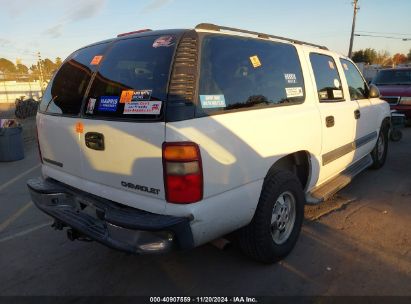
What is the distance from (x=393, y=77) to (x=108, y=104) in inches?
462

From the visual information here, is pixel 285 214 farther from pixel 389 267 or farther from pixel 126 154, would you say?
pixel 126 154

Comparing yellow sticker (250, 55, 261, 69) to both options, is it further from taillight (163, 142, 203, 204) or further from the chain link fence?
the chain link fence

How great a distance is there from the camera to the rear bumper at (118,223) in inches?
102

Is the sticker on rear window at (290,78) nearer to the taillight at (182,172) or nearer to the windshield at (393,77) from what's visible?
the taillight at (182,172)

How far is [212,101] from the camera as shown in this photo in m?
2.77

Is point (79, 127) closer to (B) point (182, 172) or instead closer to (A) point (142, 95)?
(A) point (142, 95)

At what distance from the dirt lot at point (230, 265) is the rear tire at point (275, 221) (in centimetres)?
18

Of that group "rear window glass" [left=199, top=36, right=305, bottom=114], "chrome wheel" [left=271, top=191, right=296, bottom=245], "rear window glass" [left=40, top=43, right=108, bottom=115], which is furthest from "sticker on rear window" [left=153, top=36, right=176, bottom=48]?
"chrome wheel" [left=271, top=191, right=296, bottom=245]

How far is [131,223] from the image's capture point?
Result: 262 cm

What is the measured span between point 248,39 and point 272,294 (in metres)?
2.10

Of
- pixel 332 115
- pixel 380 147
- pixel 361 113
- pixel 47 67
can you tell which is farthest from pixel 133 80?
pixel 47 67

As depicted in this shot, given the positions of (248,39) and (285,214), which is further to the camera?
(285,214)

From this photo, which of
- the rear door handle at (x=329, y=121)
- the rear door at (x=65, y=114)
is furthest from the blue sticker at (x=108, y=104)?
the rear door handle at (x=329, y=121)

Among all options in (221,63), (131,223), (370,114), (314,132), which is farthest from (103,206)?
(370,114)
